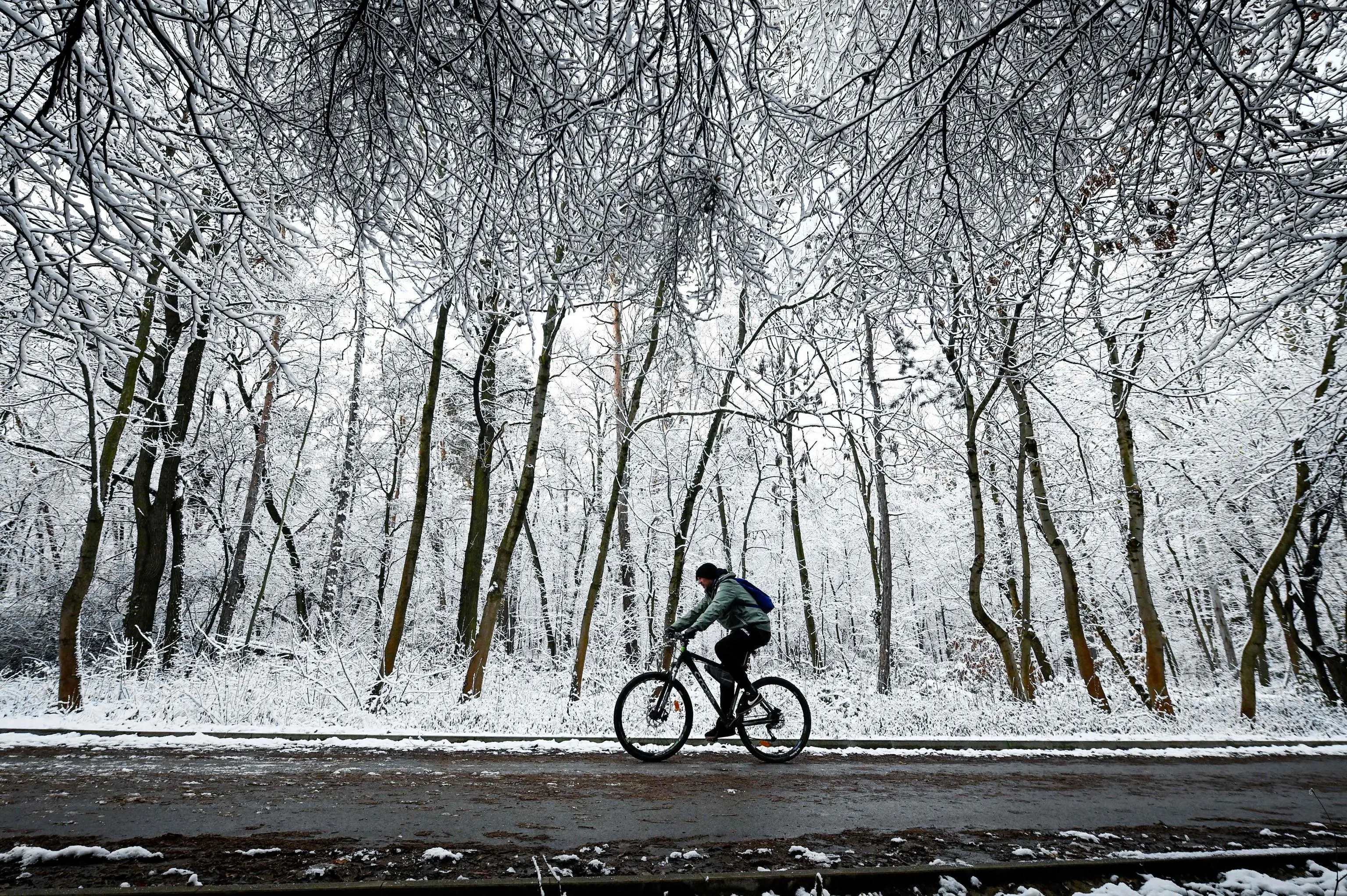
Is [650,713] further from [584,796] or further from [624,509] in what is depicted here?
[624,509]

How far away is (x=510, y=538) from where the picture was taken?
35.7ft

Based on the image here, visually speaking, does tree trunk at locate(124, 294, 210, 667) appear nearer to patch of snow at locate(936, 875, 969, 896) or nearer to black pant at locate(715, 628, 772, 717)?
black pant at locate(715, 628, 772, 717)

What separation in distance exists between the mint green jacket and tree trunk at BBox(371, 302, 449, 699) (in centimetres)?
511

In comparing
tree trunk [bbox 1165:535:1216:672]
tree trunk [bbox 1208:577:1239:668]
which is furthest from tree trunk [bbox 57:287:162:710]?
tree trunk [bbox 1208:577:1239:668]

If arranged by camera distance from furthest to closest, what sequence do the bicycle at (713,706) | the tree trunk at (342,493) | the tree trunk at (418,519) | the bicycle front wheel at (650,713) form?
the tree trunk at (342,493)
the tree trunk at (418,519)
the bicycle at (713,706)
the bicycle front wheel at (650,713)

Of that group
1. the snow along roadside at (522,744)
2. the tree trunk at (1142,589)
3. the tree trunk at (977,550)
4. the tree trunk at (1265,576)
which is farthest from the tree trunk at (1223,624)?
the snow along roadside at (522,744)

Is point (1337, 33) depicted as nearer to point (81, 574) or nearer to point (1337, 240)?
point (1337, 240)

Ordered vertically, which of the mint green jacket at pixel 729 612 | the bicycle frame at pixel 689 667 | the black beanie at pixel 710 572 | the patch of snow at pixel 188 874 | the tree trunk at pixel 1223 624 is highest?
the black beanie at pixel 710 572

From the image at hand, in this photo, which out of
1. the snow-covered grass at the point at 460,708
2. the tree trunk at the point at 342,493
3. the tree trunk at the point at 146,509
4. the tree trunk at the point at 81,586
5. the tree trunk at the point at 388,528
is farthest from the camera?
the tree trunk at the point at 388,528

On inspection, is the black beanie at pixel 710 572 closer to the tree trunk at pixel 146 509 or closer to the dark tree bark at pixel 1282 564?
the dark tree bark at pixel 1282 564

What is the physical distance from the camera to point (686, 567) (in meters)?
29.5

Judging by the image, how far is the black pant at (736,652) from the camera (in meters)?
6.51

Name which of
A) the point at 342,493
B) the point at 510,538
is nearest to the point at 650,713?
the point at 510,538

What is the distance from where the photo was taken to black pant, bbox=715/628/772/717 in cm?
651
